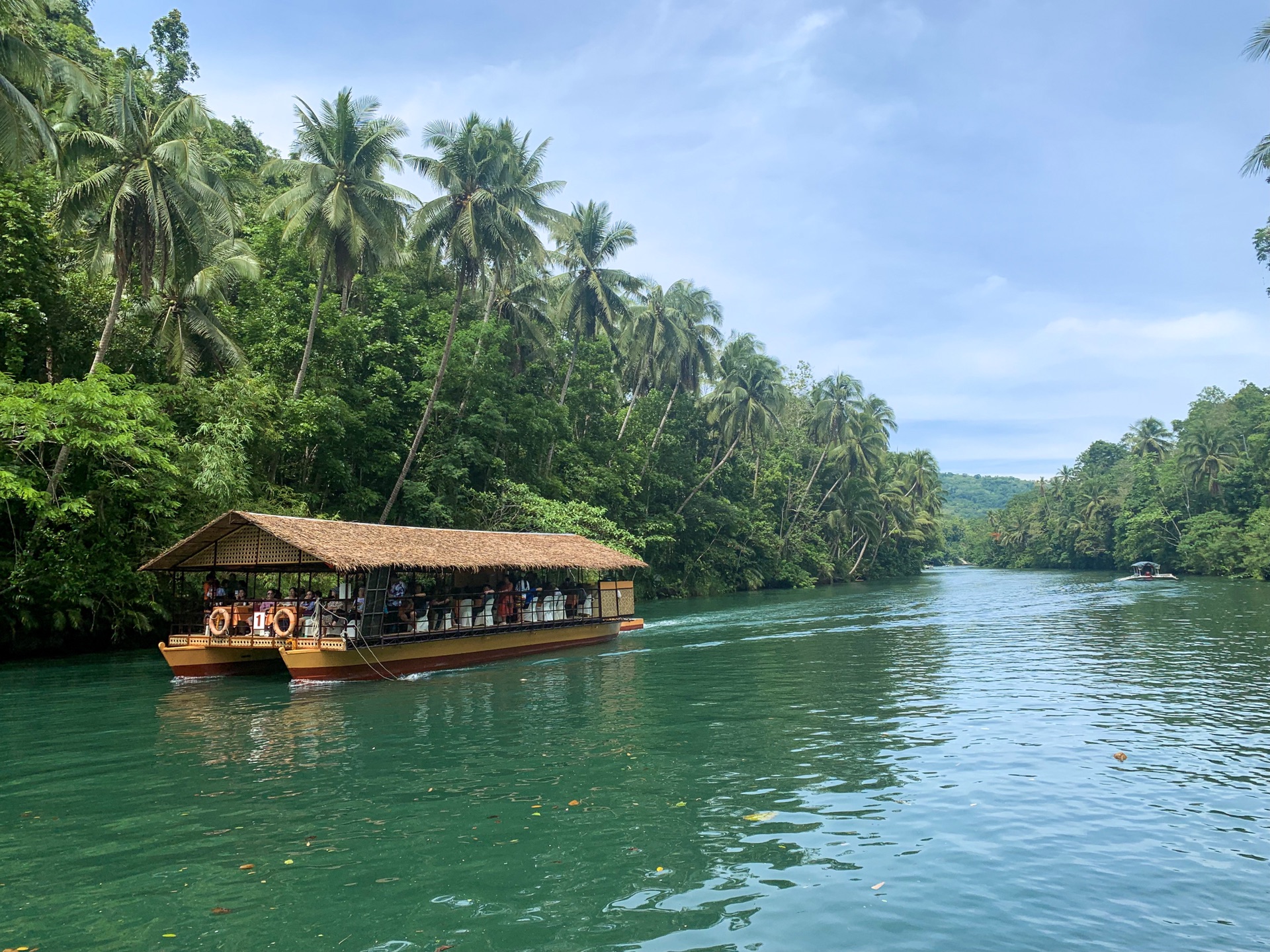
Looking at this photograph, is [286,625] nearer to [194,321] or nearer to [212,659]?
[212,659]

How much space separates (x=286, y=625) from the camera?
18422mm

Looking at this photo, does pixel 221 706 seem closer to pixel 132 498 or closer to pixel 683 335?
pixel 132 498

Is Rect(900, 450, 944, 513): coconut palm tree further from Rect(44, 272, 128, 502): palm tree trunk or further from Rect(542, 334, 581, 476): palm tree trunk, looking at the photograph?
Rect(44, 272, 128, 502): palm tree trunk

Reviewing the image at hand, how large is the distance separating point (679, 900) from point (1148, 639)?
21600mm

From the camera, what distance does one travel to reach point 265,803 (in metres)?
8.98

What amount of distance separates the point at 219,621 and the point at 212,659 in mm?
888

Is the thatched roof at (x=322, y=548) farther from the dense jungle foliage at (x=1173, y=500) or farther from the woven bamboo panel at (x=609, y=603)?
the dense jungle foliage at (x=1173, y=500)

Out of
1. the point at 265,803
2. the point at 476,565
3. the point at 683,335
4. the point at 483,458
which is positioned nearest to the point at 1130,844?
the point at 265,803

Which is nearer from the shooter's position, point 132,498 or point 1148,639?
point 132,498

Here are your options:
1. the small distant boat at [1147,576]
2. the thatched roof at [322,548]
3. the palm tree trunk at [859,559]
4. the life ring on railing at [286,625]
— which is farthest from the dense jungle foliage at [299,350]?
the small distant boat at [1147,576]

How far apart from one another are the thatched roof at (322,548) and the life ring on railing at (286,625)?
1.19 m

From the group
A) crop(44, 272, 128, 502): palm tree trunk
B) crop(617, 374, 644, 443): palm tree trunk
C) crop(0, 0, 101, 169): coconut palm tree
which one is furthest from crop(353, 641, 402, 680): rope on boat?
crop(617, 374, 644, 443): palm tree trunk

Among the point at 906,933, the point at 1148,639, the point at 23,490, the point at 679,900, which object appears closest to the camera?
the point at 906,933

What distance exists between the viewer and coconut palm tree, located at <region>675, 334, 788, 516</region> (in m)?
53.1
